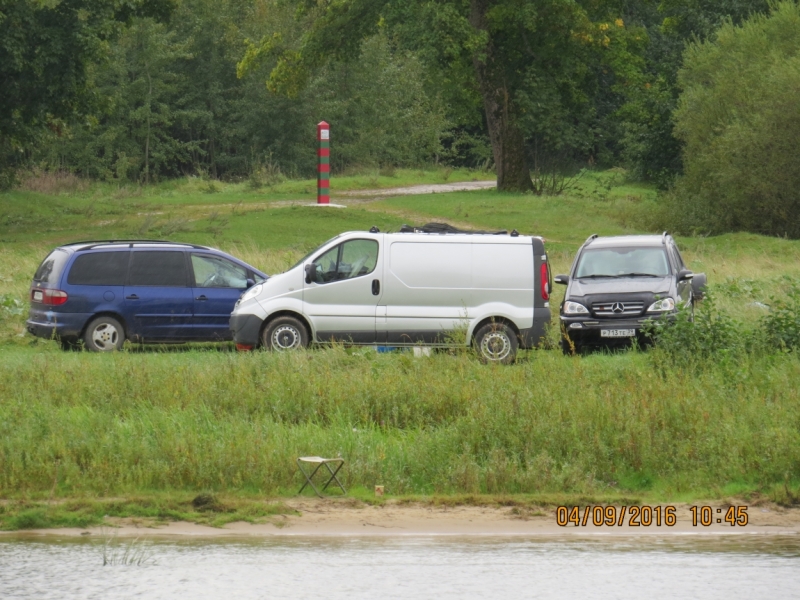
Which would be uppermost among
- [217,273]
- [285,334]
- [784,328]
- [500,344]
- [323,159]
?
[323,159]

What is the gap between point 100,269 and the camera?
1791 centimetres

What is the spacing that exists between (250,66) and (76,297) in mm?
28690

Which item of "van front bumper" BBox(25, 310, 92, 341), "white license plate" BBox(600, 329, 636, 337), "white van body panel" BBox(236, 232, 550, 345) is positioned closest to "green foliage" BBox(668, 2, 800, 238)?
"white license plate" BBox(600, 329, 636, 337)

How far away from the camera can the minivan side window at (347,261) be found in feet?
54.5

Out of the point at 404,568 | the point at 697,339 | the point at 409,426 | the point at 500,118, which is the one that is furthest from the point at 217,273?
the point at 500,118

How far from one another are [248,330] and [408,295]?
231 cm

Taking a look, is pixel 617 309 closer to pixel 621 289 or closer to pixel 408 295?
pixel 621 289

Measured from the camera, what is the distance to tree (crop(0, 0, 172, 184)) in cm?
3005

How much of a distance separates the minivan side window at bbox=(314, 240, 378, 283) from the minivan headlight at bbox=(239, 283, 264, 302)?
34.0 inches

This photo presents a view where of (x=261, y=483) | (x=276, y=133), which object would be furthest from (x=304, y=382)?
(x=276, y=133)

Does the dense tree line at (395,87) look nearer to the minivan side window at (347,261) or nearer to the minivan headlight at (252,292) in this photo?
the minivan headlight at (252,292)

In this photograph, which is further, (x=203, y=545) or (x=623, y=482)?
(x=623, y=482)

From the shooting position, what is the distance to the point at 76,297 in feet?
57.7

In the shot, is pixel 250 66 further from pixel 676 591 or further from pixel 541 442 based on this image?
pixel 676 591
